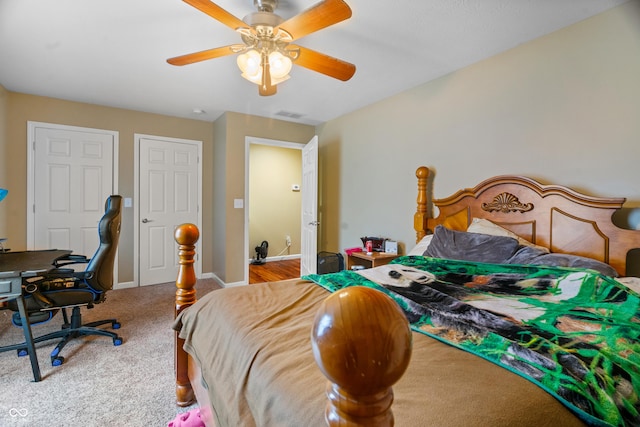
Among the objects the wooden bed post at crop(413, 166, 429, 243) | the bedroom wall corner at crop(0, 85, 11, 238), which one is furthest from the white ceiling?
the wooden bed post at crop(413, 166, 429, 243)

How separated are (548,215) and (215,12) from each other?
239 centimetres

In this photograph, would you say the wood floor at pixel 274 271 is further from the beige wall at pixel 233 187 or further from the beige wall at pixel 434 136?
the beige wall at pixel 434 136

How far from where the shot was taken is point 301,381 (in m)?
0.75

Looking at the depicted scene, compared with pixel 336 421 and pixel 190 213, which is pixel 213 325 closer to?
pixel 336 421

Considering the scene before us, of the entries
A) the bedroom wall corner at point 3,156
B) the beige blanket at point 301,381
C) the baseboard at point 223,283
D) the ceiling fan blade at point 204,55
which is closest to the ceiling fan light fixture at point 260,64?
the ceiling fan blade at point 204,55

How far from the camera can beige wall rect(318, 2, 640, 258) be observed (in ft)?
5.98

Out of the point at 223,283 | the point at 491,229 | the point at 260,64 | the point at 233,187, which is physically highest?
the point at 260,64

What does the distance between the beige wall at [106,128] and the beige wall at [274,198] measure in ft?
4.39

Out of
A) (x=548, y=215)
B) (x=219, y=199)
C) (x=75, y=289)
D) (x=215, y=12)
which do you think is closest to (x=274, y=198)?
(x=219, y=199)

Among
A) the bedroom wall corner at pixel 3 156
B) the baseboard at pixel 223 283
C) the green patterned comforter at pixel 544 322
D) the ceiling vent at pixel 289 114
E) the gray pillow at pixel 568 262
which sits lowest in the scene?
the baseboard at pixel 223 283

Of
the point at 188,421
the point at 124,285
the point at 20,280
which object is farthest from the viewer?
the point at 124,285

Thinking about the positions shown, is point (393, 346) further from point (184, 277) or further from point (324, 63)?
point (324, 63)

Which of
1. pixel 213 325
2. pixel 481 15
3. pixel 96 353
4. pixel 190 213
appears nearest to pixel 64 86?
pixel 190 213

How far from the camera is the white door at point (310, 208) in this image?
3.90 meters
